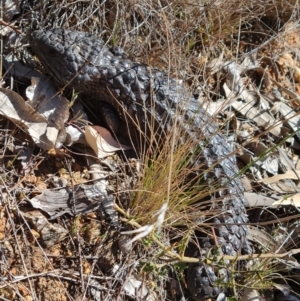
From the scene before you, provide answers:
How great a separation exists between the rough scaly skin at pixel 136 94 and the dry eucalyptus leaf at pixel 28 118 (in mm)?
218

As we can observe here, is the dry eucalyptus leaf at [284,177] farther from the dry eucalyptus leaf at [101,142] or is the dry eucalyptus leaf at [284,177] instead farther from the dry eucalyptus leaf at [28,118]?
the dry eucalyptus leaf at [28,118]

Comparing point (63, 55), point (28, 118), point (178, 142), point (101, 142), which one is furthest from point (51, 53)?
point (178, 142)

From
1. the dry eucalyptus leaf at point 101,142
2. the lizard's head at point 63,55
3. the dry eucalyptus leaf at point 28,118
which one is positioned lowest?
the dry eucalyptus leaf at point 101,142

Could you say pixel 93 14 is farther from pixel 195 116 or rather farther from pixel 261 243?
pixel 261 243

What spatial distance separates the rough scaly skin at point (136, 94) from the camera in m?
2.72

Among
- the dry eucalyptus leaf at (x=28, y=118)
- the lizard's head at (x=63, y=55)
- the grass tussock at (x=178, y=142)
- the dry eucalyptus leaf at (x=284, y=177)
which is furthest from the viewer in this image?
the dry eucalyptus leaf at (x=284, y=177)

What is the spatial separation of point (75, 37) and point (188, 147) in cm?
82

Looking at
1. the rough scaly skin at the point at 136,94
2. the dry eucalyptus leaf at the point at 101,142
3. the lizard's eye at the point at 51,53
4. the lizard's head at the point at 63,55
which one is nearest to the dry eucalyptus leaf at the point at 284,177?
the rough scaly skin at the point at 136,94

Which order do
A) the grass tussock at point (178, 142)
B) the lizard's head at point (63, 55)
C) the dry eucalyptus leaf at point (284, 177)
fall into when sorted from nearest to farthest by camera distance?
1. the grass tussock at point (178, 142)
2. the lizard's head at point (63, 55)
3. the dry eucalyptus leaf at point (284, 177)

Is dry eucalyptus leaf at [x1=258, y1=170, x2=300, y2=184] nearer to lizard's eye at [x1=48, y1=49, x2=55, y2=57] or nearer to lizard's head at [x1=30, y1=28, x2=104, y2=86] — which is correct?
lizard's head at [x1=30, y1=28, x2=104, y2=86]

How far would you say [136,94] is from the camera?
292 cm

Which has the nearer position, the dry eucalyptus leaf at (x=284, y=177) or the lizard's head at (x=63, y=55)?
the lizard's head at (x=63, y=55)

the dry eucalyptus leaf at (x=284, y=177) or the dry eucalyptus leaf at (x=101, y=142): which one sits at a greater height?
the dry eucalyptus leaf at (x=101, y=142)

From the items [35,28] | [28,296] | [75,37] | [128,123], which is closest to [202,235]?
[128,123]
